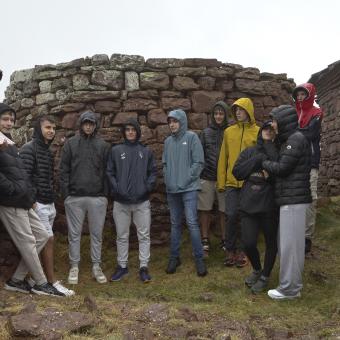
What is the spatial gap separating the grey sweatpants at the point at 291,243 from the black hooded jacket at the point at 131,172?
1.96 m

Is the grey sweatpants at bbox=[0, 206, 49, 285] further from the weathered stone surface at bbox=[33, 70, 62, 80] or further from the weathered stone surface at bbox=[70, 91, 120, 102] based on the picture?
the weathered stone surface at bbox=[33, 70, 62, 80]

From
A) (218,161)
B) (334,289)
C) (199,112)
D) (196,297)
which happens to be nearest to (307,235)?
(334,289)

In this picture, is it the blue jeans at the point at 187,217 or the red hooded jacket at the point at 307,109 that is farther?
the red hooded jacket at the point at 307,109

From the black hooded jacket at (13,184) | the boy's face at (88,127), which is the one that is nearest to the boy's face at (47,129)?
the boy's face at (88,127)

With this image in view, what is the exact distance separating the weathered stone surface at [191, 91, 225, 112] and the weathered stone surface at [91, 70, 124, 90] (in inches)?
48.1

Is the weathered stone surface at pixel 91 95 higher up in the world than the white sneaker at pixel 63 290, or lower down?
higher up

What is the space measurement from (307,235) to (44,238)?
11.7ft

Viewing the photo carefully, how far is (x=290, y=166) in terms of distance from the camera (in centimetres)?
502

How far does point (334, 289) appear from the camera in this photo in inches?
214

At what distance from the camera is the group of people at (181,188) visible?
5090 mm

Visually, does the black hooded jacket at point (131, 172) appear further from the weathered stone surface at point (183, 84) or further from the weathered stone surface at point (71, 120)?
the weathered stone surface at point (183, 84)

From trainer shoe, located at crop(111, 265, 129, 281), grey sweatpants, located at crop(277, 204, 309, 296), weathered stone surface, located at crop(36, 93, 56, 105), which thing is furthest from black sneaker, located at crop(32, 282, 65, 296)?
weathered stone surface, located at crop(36, 93, 56, 105)

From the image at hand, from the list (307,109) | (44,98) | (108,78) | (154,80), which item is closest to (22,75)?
(44,98)

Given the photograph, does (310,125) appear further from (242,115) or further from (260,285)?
(260,285)
